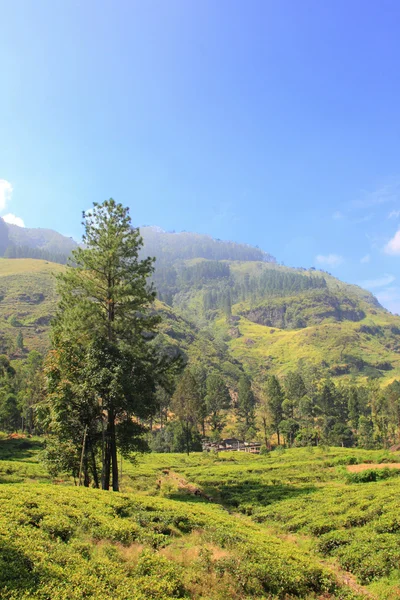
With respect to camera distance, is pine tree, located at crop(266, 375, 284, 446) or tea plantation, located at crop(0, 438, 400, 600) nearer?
tea plantation, located at crop(0, 438, 400, 600)

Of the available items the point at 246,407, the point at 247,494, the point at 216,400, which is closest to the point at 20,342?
the point at 216,400

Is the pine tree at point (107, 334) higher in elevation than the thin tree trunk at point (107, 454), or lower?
higher

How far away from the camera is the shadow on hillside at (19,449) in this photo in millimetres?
52956

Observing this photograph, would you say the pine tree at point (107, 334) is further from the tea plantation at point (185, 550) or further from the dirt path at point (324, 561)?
the dirt path at point (324, 561)

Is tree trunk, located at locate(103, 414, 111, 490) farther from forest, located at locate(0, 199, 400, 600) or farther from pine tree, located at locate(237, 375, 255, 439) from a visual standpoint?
pine tree, located at locate(237, 375, 255, 439)

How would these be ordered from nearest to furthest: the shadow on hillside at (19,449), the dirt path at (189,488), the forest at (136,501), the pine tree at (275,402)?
the forest at (136,501) < the dirt path at (189,488) < the shadow on hillside at (19,449) < the pine tree at (275,402)

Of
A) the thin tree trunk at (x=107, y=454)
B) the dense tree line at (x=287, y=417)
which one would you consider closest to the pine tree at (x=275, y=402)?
the dense tree line at (x=287, y=417)

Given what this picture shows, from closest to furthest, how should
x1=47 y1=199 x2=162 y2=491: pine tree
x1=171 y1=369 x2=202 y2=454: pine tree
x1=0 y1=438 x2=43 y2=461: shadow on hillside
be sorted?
x1=47 y1=199 x2=162 y2=491: pine tree → x1=0 y1=438 x2=43 y2=461: shadow on hillside → x1=171 y1=369 x2=202 y2=454: pine tree

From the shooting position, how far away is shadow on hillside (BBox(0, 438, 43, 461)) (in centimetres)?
5296

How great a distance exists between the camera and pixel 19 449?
6178cm

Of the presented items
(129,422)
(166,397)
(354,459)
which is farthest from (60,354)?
(166,397)

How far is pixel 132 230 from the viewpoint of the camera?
99.9ft

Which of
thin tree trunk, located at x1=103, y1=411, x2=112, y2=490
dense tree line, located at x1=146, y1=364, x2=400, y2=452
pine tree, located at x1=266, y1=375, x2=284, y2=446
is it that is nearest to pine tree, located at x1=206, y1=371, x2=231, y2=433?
dense tree line, located at x1=146, y1=364, x2=400, y2=452

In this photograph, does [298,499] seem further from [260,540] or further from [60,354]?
[60,354]
